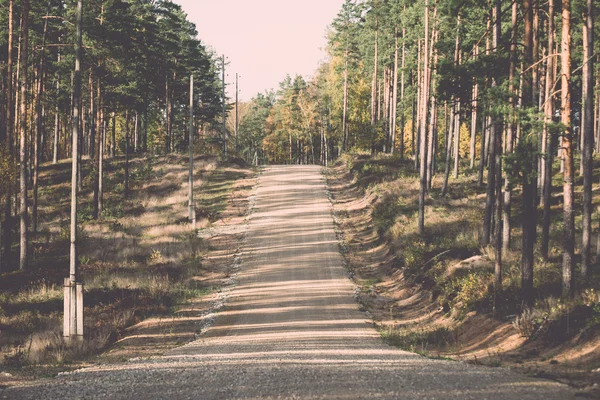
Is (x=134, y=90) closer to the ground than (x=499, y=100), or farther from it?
farther from it

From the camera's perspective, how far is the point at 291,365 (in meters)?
11.1

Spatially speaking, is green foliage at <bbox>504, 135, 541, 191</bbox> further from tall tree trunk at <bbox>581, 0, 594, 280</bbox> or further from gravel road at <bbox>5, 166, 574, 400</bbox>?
gravel road at <bbox>5, 166, 574, 400</bbox>

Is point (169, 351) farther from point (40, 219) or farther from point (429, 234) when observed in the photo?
point (40, 219)

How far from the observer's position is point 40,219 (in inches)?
1603

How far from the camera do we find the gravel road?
864 cm

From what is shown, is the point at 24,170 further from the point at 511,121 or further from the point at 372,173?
the point at 372,173

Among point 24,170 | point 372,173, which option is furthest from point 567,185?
point 372,173

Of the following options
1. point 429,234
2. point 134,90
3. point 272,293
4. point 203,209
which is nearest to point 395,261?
point 429,234

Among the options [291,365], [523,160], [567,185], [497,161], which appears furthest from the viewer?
[497,161]

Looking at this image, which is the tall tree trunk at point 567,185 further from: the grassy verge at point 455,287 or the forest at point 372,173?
the grassy verge at point 455,287

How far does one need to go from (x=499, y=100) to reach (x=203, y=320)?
11.5 metres

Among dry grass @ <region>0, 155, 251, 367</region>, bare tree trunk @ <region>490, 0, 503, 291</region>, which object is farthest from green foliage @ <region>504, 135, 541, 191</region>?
dry grass @ <region>0, 155, 251, 367</region>

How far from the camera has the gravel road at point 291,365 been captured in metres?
8.64

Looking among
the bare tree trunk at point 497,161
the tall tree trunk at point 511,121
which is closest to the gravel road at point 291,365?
the bare tree trunk at point 497,161
